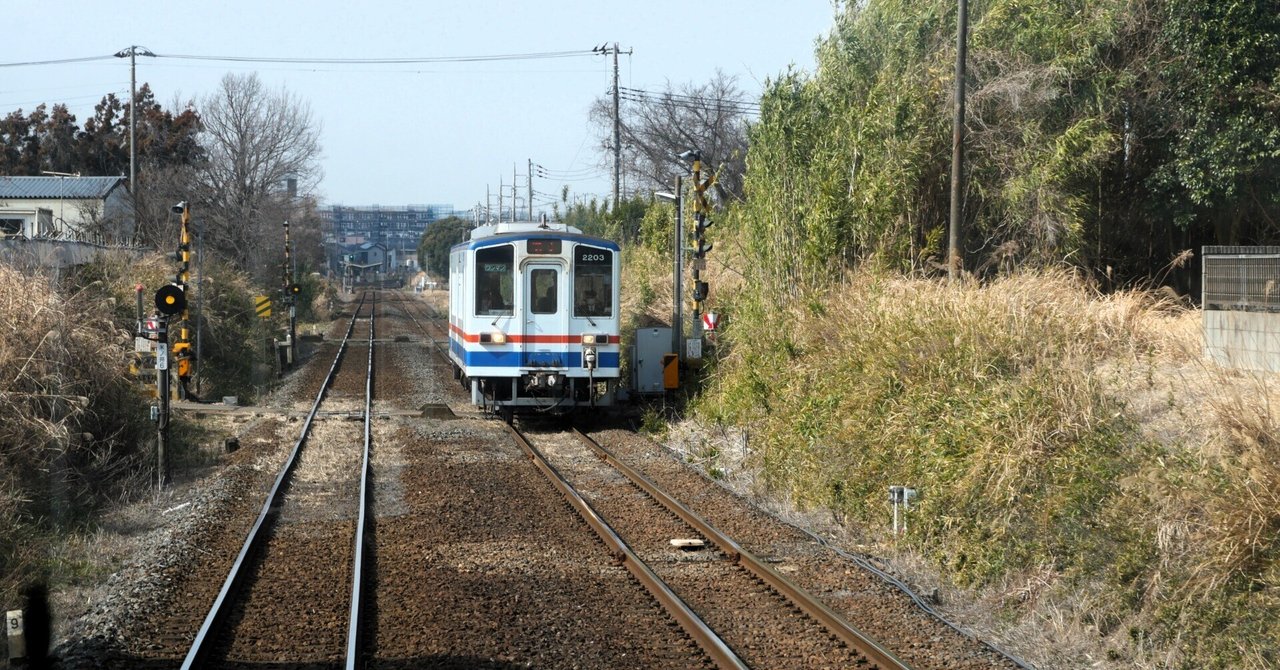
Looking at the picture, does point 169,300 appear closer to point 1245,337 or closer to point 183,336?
point 183,336

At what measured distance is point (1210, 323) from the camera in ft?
36.5

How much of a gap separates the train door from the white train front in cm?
1

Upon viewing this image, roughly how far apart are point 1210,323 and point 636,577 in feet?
21.4

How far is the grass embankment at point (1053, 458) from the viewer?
6273mm

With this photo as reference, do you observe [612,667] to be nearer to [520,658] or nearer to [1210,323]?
[520,658]

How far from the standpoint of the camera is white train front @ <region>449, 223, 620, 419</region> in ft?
50.5

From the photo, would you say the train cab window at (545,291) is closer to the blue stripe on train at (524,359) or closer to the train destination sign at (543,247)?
the train destination sign at (543,247)

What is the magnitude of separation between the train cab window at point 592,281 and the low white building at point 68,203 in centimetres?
2155

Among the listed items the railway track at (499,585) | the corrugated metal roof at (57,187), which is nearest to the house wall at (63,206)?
the corrugated metal roof at (57,187)

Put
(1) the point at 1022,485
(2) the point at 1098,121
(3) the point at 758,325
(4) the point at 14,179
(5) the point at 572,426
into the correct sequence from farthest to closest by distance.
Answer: (4) the point at 14,179 < (2) the point at 1098,121 < (5) the point at 572,426 < (3) the point at 758,325 < (1) the point at 1022,485

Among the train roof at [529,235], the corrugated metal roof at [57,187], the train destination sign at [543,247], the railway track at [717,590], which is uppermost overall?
the corrugated metal roof at [57,187]

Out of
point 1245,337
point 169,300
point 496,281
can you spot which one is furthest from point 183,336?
point 1245,337

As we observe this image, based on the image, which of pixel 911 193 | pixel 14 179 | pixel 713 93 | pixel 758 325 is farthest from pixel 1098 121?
pixel 14 179

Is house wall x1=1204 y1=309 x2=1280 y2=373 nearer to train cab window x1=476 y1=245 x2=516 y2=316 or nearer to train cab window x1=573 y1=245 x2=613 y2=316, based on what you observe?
train cab window x1=573 y1=245 x2=613 y2=316
